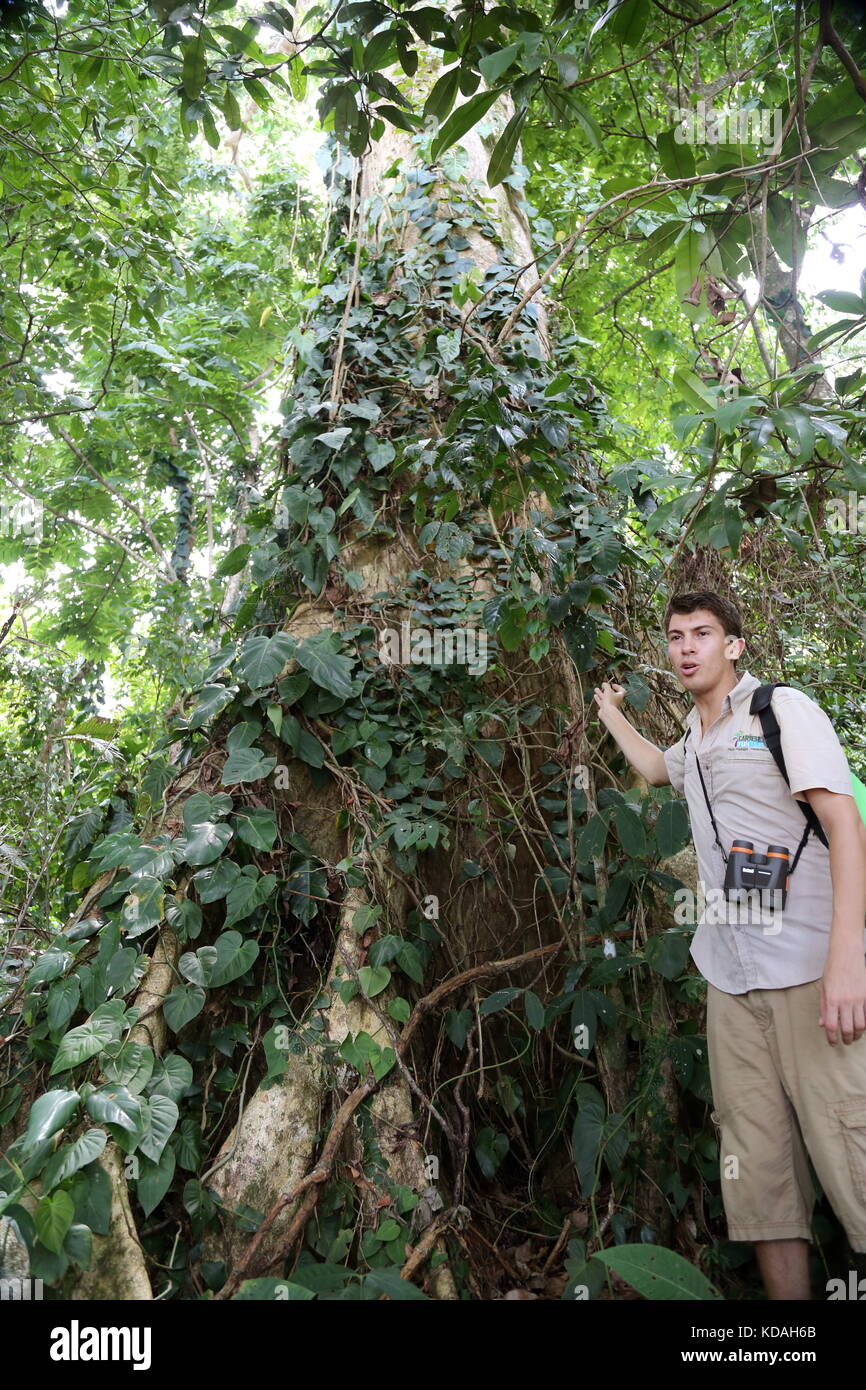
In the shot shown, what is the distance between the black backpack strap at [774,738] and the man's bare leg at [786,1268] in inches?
30.6

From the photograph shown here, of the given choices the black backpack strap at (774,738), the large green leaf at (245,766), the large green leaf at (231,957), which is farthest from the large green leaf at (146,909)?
the black backpack strap at (774,738)

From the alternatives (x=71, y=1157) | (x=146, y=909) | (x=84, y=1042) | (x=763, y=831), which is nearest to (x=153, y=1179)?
(x=71, y=1157)

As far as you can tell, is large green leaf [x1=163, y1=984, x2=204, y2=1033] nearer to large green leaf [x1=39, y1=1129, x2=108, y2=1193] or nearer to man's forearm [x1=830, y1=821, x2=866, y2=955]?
large green leaf [x1=39, y1=1129, x2=108, y2=1193]

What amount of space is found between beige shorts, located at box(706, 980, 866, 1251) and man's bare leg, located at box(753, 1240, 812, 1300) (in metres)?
0.04

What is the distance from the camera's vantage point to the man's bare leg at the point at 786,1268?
1808mm

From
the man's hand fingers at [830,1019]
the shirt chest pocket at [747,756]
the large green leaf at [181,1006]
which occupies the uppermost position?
the shirt chest pocket at [747,756]

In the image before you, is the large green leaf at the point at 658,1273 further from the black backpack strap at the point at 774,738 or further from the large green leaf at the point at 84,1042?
the large green leaf at the point at 84,1042

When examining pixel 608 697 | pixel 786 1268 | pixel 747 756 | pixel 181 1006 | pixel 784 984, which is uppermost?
pixel 608 697

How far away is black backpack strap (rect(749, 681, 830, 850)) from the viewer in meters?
1.78

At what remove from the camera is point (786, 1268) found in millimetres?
1807

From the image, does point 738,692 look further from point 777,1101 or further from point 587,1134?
point 587,1134

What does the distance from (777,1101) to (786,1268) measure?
34 centimetres

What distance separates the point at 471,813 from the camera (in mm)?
2689
